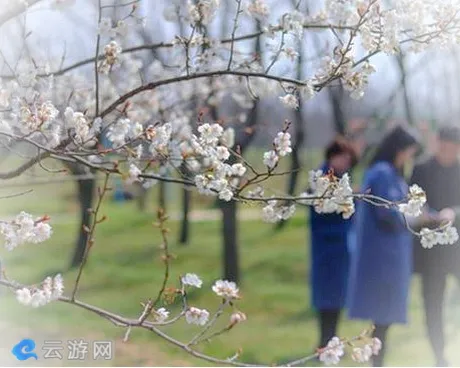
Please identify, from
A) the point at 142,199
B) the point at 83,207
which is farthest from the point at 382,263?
the point at 83,207

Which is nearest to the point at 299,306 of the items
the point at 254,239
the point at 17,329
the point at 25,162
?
the point at 254,239

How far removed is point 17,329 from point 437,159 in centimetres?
110

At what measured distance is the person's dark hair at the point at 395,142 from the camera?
7.00ft

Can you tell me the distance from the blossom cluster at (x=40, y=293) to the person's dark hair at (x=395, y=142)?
105 cm

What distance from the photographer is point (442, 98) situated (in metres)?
2.11

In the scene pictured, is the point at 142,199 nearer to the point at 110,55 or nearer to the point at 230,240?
the point at 230,240

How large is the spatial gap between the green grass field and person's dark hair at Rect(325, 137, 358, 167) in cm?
18

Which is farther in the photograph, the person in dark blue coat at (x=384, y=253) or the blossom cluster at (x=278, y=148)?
the person in dark blue coat at (x=384, y=253)

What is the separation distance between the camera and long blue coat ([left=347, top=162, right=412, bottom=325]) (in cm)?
216

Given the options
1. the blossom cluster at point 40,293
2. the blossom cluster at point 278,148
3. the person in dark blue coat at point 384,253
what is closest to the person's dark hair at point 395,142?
the person in dark blue coat at point 384,253

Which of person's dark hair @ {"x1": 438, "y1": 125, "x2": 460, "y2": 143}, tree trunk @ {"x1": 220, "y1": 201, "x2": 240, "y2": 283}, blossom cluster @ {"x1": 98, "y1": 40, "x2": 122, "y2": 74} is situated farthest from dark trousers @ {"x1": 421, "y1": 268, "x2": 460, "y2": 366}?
blossom cluster @ {"x1": 98, "y1": 40, "x2": 122, "y2": 74}

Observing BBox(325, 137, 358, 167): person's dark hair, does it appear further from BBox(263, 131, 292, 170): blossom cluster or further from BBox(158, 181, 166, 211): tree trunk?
BBox(263, 131, 292, 170): blossom cluster

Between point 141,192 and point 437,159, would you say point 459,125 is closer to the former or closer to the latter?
point 437,159

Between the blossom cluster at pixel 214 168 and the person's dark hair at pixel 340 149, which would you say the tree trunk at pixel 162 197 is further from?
the blossom cluster at pixel 214 168
